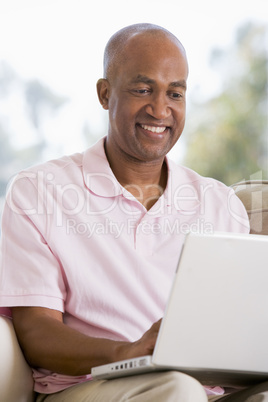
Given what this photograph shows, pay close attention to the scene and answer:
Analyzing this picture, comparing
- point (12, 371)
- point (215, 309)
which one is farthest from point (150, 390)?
point (12, 371)

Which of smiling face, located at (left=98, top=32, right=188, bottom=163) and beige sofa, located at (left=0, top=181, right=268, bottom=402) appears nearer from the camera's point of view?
beige sofa, located at (left=0, top=181, right=268, bottom=402)

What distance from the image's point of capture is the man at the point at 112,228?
56.6 inches

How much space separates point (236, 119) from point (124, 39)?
334 centimetres

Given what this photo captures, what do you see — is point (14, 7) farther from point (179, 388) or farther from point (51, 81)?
point (179, 388)

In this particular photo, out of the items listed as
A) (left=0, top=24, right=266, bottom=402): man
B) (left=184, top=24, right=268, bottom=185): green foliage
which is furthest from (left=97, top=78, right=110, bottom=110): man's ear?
(left=184, top=24, right=268, bottom=185): green foliage

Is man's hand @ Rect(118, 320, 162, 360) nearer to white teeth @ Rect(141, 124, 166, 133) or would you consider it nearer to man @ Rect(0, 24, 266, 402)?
man @ Rect(0, 24, 266, 402)

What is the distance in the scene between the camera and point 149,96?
1.73 m

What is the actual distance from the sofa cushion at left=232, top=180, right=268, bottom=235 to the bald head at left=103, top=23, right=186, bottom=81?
19.5 inches

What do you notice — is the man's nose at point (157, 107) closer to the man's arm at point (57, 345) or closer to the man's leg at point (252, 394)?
the man's arm at point (57, 345)

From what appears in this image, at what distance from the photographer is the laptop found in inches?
41.9

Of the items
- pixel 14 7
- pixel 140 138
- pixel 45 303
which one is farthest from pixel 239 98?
pixel 45 303

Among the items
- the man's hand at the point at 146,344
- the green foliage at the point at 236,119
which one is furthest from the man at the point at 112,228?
the green foliage at the point at 236,119

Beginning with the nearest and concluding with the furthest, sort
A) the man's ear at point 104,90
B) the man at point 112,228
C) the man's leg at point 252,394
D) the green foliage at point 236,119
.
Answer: the man's leg at point 252,394, the man at point 112,228, the man's ear at point 104,90, the green foliage at point 236,119

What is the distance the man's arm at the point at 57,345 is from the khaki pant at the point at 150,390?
50 mm
